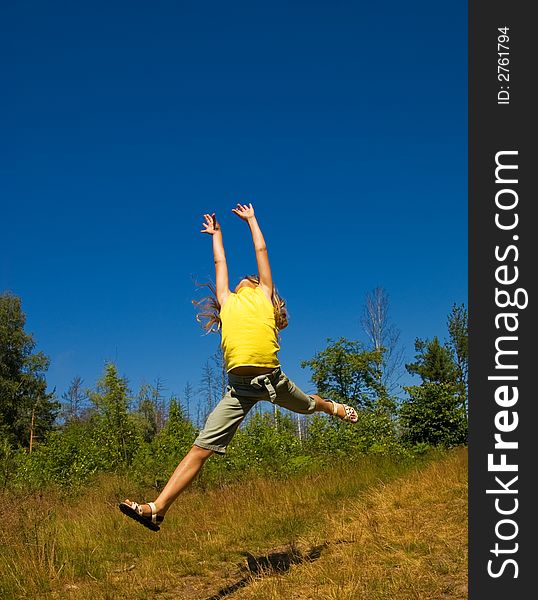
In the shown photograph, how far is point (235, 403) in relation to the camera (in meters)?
5.07

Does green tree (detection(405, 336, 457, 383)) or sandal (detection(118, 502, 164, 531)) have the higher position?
green tree (detection(405, 336, 457, 383))

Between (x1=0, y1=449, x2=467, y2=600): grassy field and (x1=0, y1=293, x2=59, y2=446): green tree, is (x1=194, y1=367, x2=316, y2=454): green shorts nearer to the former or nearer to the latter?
(x1=0, y1=449, x2=467, y2=600): grassy field

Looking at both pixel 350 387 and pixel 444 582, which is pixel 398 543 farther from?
pixel 350 387

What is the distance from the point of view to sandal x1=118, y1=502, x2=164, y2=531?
14.8 ft

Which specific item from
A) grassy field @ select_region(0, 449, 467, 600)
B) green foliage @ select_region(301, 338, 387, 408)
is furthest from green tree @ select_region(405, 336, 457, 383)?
grassy field @ select_region(0, 449, 467, 600)

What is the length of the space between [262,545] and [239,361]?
2974 millimetres

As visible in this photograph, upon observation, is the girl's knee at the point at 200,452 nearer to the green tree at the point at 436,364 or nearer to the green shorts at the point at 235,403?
the green shorts at the point at 235,403

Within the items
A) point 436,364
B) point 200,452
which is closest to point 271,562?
point 200,452

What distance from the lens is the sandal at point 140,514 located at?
451cm

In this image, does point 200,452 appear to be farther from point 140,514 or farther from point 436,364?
point 436,364

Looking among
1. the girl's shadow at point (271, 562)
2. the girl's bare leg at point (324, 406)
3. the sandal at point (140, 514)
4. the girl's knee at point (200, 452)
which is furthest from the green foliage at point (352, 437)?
the sandal at point (140, 514)

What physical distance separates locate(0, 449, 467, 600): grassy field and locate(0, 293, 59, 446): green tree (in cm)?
2833

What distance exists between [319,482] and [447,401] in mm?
7717

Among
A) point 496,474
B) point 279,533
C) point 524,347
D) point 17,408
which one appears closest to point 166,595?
point 279,533
